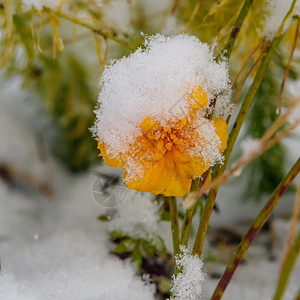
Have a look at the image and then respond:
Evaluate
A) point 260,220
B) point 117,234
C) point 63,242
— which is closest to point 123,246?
point 117,234

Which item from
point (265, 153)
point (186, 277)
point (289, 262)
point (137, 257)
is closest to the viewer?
point (289, 262)

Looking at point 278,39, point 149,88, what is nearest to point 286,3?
point 278,39

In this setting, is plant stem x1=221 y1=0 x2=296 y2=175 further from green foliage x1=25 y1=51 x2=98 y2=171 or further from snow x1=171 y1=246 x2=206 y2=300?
green foliage x1=25 y1=51 x2=98 y2=171

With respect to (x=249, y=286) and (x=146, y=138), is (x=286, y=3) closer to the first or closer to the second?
(x=146, y=138)

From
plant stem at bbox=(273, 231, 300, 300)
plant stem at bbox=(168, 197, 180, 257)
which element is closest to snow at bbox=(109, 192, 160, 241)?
plant stem at bbox=(168, 197, 180, 257)

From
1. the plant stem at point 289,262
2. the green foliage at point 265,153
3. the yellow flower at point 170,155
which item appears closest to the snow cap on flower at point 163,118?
the yellow flower at point 170,155

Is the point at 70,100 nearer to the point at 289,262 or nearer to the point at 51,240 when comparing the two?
the point at 51,240
